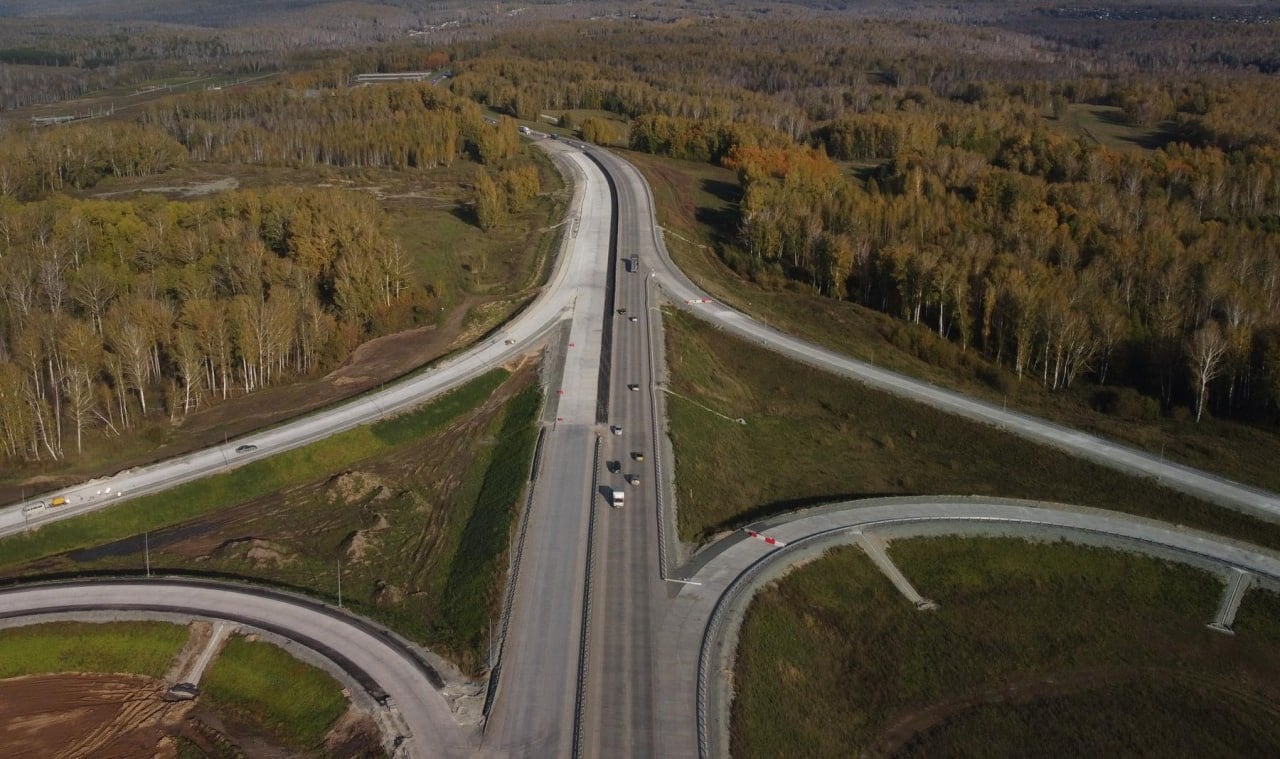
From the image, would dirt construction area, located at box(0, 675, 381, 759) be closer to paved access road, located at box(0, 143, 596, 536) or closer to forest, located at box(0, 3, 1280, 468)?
paved access road, located at box(0, 143, 596, 536)

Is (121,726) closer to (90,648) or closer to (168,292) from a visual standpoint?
(90,648)

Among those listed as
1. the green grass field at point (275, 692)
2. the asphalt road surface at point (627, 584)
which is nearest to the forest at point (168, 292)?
the asphalt road surface at point (627, 584)

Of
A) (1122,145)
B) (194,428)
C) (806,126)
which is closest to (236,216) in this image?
(194,428)

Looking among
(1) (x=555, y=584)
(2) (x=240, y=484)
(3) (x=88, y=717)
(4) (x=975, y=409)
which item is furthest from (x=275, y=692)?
(4) (x=975, y=409)

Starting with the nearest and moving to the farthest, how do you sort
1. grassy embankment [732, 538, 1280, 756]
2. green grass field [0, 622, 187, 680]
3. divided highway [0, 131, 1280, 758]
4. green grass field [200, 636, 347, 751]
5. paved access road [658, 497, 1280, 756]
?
divided highway [0, 131, 1280, 758], green grass field [200, 636, 347, 751], paved access road [658, 497, 1280, 756], grassy embankment [732, 538, 1280, 756], green grass field [0, 622, 187, 680]

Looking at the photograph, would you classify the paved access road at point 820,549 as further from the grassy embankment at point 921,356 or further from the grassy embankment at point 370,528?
the grassy embankment at point 921,356

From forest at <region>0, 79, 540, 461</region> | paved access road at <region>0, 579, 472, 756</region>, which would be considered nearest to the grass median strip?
paved access road at <region>0, 579, 472, 756</region>
